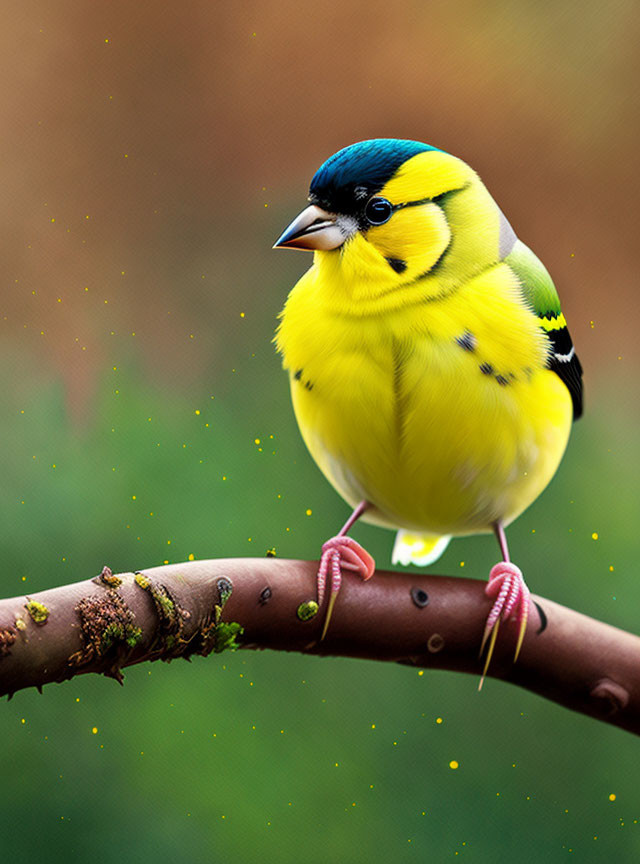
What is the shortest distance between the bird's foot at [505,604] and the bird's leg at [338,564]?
4.9 inches

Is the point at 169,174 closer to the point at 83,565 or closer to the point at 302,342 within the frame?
the point at 83,565

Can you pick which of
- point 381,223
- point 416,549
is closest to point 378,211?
point 381,223

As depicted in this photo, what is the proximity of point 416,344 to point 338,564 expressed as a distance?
23cm

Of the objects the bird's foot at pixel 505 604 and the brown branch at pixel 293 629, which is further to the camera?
the bird's foot at pixel 505 604

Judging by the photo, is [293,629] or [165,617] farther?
[293,629]

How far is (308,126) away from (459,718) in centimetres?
117

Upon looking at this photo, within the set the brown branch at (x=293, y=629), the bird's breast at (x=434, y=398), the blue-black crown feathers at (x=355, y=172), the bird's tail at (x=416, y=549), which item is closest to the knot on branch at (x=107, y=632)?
the brown branch at (x=293, y=629)

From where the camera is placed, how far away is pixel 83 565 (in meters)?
1.69

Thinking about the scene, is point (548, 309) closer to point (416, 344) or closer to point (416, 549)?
point (416, 344)

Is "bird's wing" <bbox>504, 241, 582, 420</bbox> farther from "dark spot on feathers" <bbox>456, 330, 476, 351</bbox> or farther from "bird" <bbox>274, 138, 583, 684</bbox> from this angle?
"dark spot on feathers" <bbox>456, 330, 476, 351</bbox>

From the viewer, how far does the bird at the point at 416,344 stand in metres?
1.06

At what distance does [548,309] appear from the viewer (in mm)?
1188

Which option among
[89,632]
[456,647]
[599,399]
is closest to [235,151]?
[599,399]

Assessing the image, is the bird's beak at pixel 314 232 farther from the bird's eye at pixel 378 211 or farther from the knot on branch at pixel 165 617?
the knot on branch at pixel 165 617
